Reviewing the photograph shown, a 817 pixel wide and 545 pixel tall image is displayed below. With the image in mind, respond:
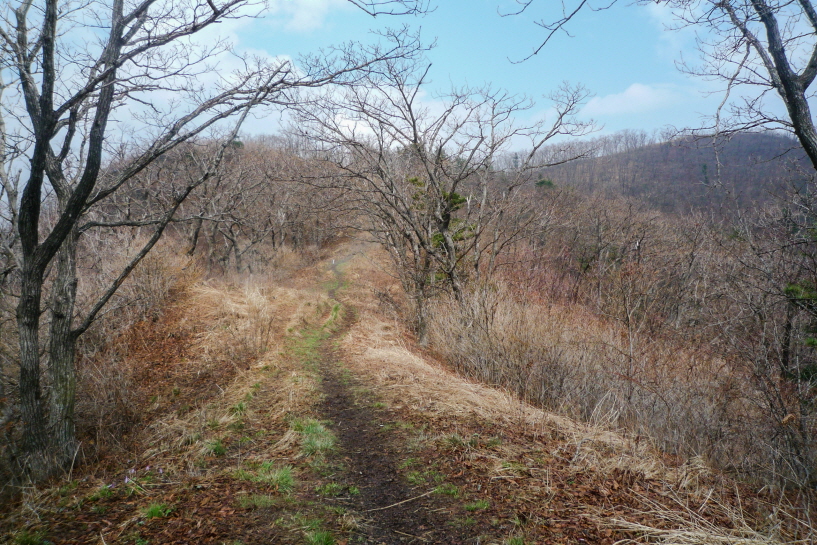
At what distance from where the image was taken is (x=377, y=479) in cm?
436

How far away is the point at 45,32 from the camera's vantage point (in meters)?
4.25

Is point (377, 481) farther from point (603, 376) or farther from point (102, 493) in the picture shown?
point (603, 376)

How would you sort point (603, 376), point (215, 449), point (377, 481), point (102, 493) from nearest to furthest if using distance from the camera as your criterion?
1. point (102, 493)
2. point (377, 481)
3. point (215, 449)
4. point (603, 376)

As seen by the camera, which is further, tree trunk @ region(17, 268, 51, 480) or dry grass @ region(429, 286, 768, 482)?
dry grass @ region(429, 286, 768, 482)

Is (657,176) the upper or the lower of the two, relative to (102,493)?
upper

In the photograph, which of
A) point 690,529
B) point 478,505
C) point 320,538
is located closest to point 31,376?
point 320,538

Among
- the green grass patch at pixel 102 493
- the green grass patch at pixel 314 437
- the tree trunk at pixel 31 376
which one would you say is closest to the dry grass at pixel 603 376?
the green grass patch at pixel 314 437

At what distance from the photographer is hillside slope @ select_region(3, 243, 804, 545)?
337cm

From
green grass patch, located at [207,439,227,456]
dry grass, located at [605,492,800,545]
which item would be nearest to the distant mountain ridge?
dry grass, located at [605,492,800,545]

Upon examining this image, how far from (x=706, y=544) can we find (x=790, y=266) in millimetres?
9470

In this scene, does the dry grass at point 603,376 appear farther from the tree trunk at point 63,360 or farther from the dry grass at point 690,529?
the tree trunk at point 63,360

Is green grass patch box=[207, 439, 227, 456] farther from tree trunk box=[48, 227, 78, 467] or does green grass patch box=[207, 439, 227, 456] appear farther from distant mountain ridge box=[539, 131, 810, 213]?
distant mountain ridge box=[539, 131, 810, 213]

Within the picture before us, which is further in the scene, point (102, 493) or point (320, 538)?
point (102, 493)

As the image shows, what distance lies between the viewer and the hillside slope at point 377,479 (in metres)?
3.37
